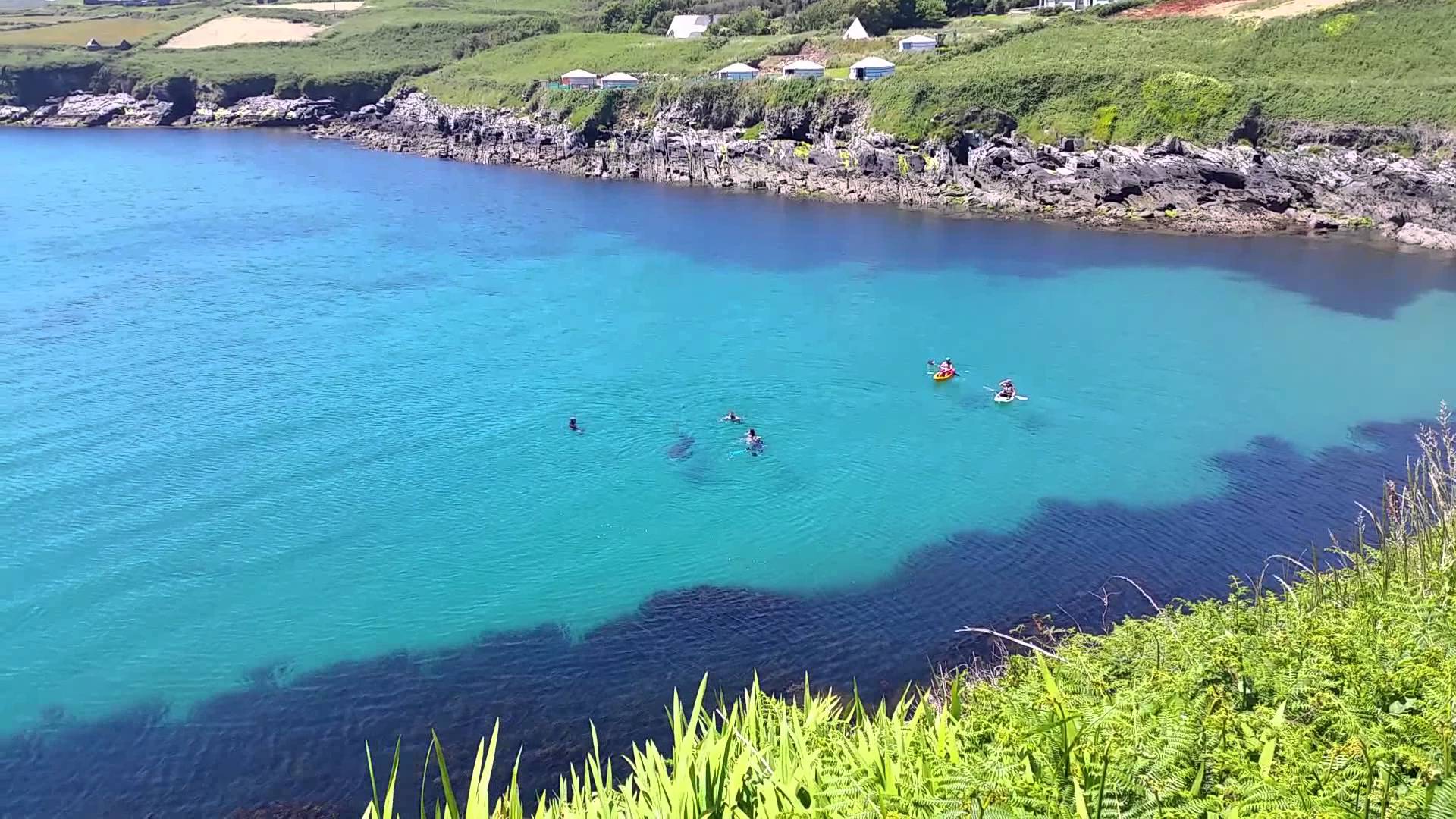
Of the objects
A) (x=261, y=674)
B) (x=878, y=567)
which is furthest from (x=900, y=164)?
(x=261, y=674)

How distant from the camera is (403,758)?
19.7 metres

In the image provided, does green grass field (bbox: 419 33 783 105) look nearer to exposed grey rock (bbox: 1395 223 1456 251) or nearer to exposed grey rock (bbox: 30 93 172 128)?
exposed grey rock (bbox: 30 93 172 128)

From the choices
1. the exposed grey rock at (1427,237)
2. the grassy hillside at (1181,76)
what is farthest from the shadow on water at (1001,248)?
the grassy hillside at (1181,76)

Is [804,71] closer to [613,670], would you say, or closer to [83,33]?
[613,670]

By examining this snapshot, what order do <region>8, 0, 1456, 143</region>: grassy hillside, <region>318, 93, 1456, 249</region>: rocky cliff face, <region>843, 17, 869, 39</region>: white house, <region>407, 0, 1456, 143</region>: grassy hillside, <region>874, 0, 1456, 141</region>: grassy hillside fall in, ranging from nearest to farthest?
<region>318, 93, 1456, 249</region>: rocky cliff face < <region>874, 0, 1456, 141</region>: grassy hillside < <region>407, 0, 1456, 143</region>: grassy hillside < <region>8, 0, 1456, 143</region>: grassy hillside < <region>843, 17, 869, 39</region>: white house

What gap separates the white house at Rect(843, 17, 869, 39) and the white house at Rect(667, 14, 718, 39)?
1985 cm

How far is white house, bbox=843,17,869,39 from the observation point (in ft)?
324

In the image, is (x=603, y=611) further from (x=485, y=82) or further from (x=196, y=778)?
(x=485, y=82)

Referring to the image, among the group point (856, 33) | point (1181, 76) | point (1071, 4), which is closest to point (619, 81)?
point (856, 33)

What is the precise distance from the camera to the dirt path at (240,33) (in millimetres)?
139375

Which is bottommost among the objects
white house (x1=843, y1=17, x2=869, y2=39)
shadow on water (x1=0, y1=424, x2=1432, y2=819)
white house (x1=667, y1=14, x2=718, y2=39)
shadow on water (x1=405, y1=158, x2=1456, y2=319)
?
shadow on water (x1=0, y1=424, x2=1432, y2=819)

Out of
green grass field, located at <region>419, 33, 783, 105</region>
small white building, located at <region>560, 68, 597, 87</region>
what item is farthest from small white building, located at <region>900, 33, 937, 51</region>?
small white building, located at <region>560, 68, 597, 87</region>

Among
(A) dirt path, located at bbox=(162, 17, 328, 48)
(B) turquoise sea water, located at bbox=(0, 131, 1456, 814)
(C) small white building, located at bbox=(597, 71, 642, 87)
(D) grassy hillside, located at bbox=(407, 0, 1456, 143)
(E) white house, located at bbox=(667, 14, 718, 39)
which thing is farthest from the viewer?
(A) dirt path, located at bbox=(162, 17, 328, 48)

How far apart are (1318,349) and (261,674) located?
42.1 m
